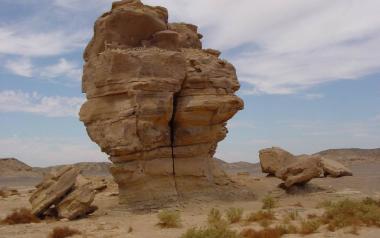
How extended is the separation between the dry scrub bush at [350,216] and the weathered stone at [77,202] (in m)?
9.21

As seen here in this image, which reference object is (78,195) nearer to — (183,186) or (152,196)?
(152,196)

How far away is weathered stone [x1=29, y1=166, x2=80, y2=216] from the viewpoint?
2033 centimetres

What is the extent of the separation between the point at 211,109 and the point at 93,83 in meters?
5.31

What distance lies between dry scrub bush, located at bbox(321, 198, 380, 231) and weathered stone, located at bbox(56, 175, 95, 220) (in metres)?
9.21

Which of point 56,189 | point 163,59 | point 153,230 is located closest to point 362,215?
point 153,230

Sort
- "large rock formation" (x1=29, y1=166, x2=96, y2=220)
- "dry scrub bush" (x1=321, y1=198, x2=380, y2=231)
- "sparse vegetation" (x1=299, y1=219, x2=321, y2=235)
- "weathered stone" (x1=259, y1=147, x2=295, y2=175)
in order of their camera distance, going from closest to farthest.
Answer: "sparse vegetation" (x1=299, y1=219, x2=321, y2=235)
"dry scrub bush" (x1=321, y1=198, x2=380, y2=231)
"large rock formation" (x1=29, y1=166, x2=96, y2=220)
"weathered stone" (x1=259, y1=147, x2=295, y2=175)

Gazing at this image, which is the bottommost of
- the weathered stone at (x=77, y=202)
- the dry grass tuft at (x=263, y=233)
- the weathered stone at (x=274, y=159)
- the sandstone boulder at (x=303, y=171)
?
the dry grass tuft at (x=263, y=233)

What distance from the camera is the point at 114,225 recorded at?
57.7 feet

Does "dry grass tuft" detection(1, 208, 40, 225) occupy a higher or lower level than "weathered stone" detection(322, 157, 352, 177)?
lower

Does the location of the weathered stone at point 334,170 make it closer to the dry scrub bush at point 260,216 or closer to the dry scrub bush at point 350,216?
the dry scrub bush at point 350,216

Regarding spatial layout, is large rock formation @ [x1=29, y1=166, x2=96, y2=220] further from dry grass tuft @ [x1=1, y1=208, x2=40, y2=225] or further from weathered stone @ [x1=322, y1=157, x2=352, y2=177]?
weathered stone @ [x1=322, y1=157, x2=352, y2=177]

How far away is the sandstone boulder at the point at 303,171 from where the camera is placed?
2638 centimetres

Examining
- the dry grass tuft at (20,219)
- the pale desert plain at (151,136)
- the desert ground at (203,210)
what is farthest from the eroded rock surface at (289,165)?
the dry grass tuft at (20,219)

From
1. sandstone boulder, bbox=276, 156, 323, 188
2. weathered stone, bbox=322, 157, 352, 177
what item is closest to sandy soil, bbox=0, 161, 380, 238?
sandstone boulder, bbox=276, 156, 323, 188
